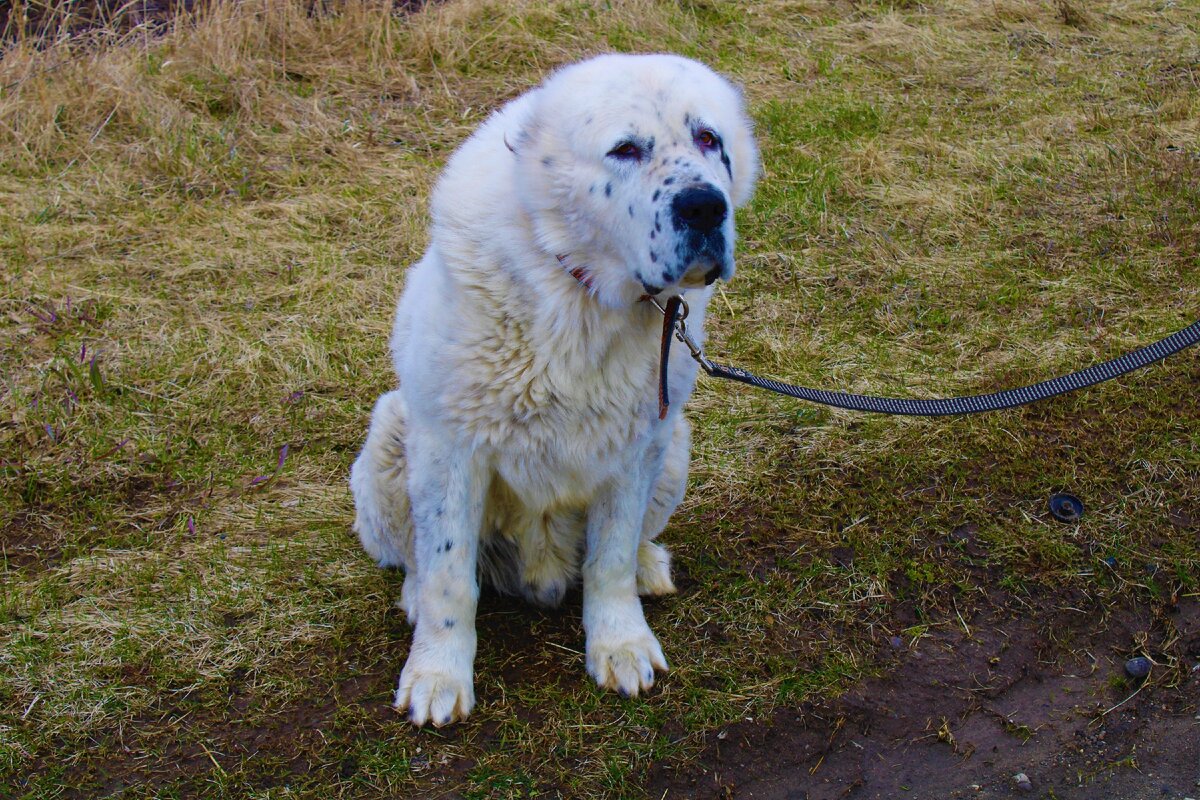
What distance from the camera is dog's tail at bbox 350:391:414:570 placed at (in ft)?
9.55

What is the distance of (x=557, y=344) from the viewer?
251 cm

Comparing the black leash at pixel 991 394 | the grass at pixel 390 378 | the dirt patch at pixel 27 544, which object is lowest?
the dirt patch at pixel 27 544

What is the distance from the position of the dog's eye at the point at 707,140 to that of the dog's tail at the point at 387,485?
1058 millimetres

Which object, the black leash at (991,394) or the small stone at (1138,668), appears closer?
the black leash at (991,394)

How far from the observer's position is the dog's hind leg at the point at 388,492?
2.91 m

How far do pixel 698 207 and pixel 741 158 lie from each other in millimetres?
421

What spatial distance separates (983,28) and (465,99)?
3.56 meters

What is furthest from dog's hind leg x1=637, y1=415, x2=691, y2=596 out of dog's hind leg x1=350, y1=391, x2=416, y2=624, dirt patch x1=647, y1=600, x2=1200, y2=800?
dog's hind leg x1=350, y1=391, x2=416, y2=624

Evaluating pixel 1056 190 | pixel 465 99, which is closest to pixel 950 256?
pixel 1056 190

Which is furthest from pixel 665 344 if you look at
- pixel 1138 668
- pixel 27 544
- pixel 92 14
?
pixel 92 14

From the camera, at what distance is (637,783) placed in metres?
2.56

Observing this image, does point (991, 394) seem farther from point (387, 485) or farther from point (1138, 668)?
point (387, 485)

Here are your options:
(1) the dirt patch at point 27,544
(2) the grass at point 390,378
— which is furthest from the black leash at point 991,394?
(1) the dirt patch at point 27,544

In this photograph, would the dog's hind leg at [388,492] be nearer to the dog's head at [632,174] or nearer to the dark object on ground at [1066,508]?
the dog's head at [632,174]
